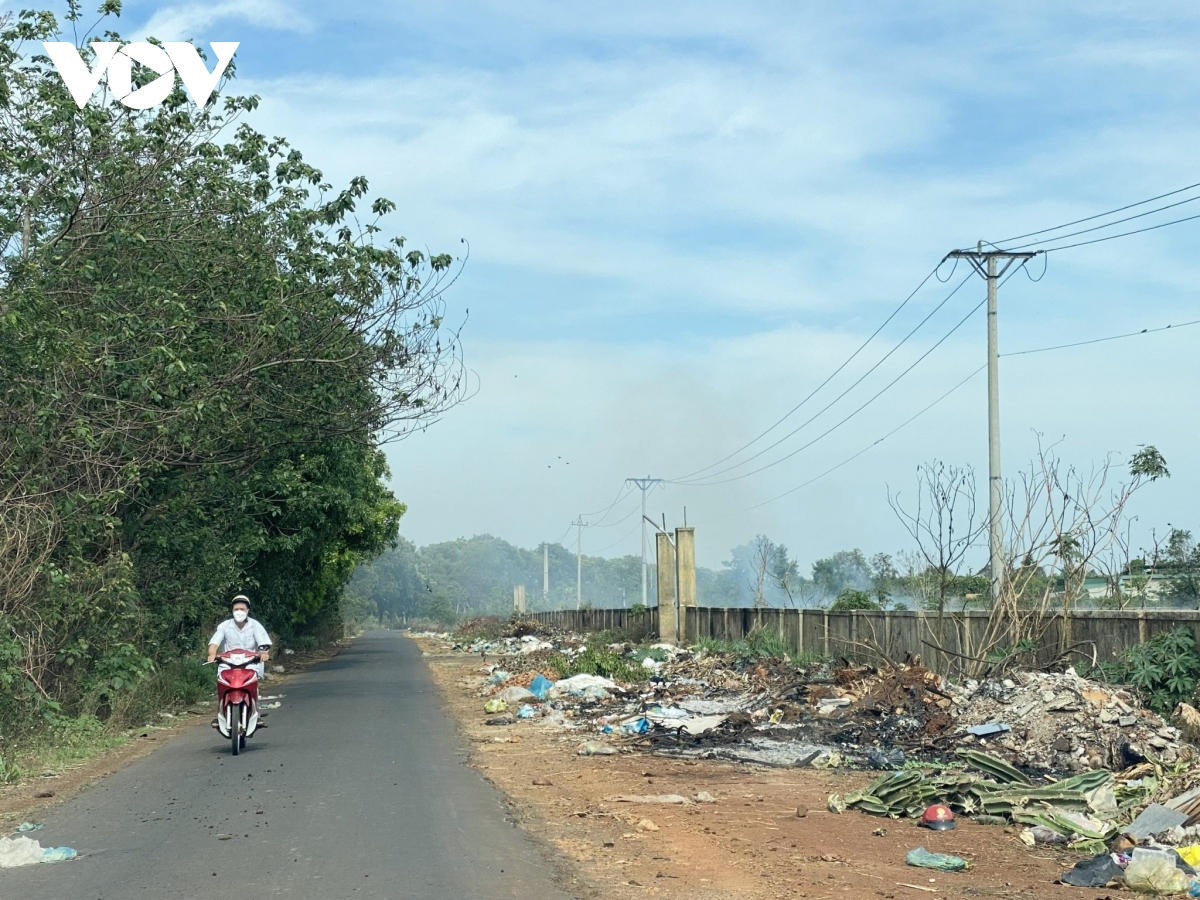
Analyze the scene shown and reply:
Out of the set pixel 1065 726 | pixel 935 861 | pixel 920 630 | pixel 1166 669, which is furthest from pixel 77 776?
pixel 920 630

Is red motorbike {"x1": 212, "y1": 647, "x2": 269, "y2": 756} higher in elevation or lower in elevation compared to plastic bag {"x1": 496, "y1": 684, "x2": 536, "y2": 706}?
higher

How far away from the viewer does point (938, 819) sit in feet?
31.7

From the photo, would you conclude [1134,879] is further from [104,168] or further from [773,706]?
[104,168]

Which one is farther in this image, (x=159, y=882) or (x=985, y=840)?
(x=985, y=840)

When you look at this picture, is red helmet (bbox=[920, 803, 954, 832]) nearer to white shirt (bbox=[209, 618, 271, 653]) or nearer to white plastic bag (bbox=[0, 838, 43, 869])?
white plastic bag (bbox=[0, 838, 43, 869])

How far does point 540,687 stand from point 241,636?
8.17m

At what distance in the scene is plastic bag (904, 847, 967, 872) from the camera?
8109 millimetres

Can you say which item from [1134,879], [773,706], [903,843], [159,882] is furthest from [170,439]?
[1134,879]

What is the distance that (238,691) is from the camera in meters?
14.5

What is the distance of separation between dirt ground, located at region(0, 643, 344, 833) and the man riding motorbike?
63.4 inches

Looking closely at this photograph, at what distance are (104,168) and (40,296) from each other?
2.07 metres

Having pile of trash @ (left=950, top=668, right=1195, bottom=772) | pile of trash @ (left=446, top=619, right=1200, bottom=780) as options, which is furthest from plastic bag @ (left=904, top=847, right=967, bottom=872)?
pile of trash @ (left=950, top=668, right=1195, bottom=772)

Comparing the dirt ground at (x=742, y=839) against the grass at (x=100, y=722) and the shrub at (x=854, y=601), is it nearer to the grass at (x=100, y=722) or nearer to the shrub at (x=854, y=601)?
the grass at (x=100, y=722)

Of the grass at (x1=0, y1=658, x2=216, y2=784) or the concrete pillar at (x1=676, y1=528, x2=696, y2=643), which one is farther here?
the concrete pillar at (x1=676, y1=528, x2=696, y2=643)
